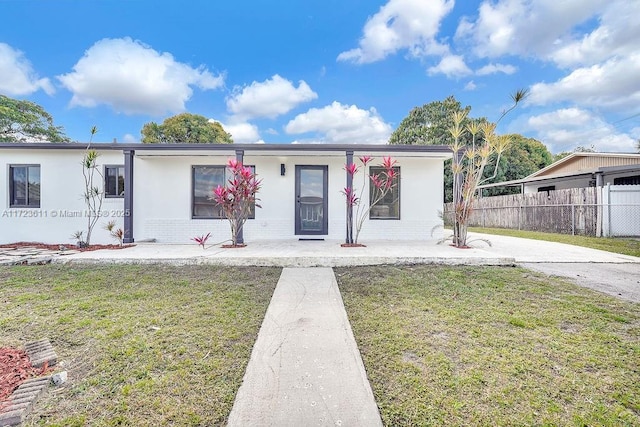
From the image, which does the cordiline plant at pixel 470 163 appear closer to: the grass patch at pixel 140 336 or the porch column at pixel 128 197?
the grass patch at pixel 140 336

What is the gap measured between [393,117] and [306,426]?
22.1m

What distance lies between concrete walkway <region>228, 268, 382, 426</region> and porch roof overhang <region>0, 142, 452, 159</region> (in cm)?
488

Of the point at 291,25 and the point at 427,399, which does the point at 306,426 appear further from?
the point at 291,25

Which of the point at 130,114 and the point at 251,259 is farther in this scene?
the point at 130,114

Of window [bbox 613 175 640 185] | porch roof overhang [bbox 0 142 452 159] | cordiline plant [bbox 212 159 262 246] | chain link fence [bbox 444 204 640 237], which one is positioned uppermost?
porch roof overhang [bbox 0 142 452 159]

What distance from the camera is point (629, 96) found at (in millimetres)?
19891

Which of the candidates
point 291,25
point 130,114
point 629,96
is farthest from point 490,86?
point 130,114

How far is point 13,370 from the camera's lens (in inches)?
80.0

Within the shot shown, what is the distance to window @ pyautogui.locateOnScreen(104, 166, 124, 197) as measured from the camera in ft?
25.9

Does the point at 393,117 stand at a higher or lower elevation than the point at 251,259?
higher

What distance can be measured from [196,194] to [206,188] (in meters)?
0.32

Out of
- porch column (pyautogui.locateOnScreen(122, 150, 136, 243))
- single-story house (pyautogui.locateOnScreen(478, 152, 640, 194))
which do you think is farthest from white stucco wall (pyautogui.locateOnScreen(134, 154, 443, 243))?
single-story house (pyautogui.locateOnScreen(478, 152, 640, 194))

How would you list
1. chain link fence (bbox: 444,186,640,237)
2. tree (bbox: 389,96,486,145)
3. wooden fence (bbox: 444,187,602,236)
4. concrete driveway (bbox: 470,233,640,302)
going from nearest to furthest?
concrete driveway (bbox: 470,233,640,302)
chain link fence (bbox: 444,186,640,237)
wooden fence (bbox: 444,187,602,236)
tree (bbox: 389,96,486,145)

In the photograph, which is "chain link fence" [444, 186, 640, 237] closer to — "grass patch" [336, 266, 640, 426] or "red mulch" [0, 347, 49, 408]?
"grass patch" [336, 266, 640, 426]
